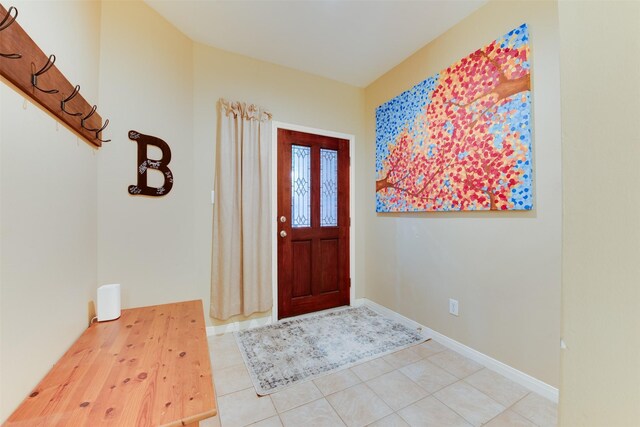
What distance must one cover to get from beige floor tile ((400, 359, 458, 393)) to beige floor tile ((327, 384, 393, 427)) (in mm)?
350

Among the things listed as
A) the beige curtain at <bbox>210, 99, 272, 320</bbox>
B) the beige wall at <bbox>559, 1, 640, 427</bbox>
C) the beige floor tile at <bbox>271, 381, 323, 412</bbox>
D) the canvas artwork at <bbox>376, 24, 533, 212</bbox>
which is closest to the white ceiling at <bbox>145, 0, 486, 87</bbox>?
the canvas artwork at <bbox>376, 24, 533, 212</bbox>

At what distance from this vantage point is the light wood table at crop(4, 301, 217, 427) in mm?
806

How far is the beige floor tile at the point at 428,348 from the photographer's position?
210 centimetres

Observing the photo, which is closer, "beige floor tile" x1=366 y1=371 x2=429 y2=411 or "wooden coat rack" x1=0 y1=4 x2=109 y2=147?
"wooden coat rack" x1=0 y1=4 x2=109 y2=147

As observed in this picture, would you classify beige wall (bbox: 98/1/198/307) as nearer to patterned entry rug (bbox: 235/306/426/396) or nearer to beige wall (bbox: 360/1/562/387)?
patterned entry rug (bbox: 235/306/426/396)

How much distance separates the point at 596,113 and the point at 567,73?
0.09 meters

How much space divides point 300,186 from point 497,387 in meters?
2.32

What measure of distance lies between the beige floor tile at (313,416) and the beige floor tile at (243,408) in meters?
0.10

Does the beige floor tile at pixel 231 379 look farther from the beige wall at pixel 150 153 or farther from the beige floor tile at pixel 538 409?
the beige floor tile at pixel 538 409

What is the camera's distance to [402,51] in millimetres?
2529

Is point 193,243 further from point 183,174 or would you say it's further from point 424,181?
point 424,181

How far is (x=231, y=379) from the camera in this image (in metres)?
1.81

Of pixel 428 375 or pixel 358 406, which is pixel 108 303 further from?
pixel 428 375

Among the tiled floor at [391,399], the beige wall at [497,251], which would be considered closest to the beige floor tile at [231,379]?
the tiled floor at [391,399]
